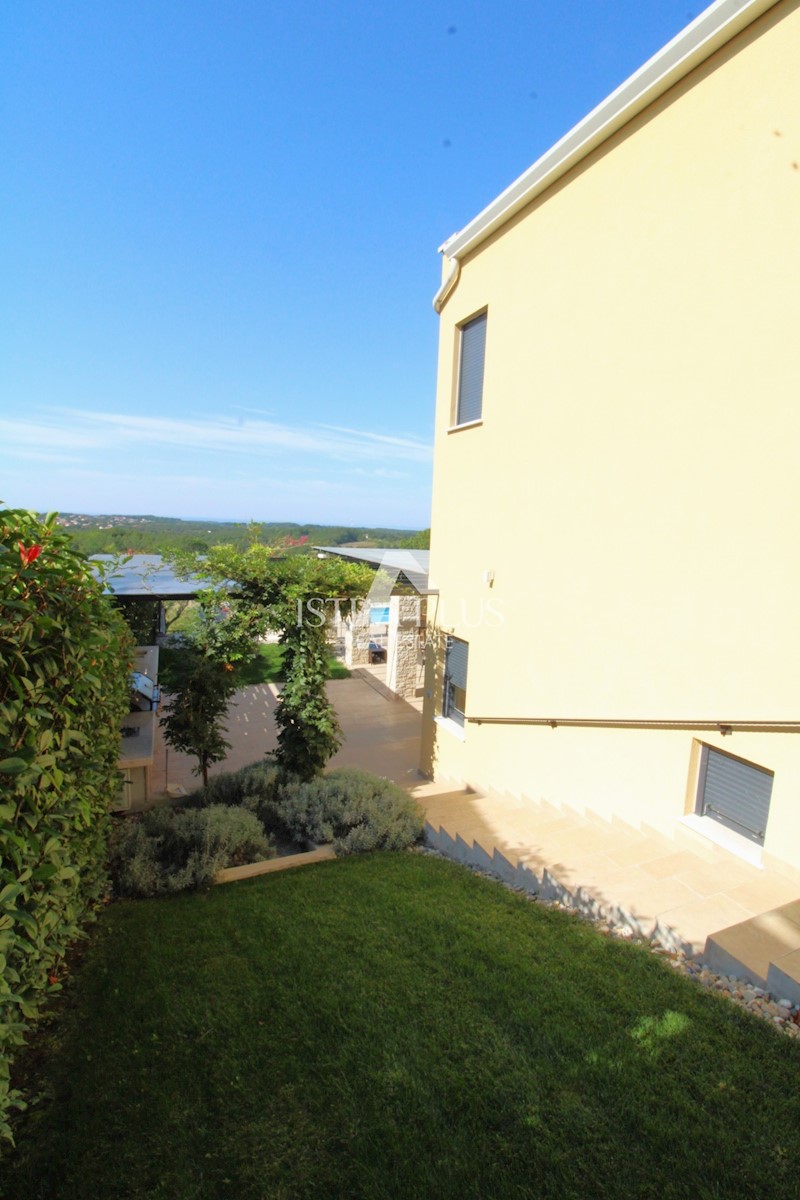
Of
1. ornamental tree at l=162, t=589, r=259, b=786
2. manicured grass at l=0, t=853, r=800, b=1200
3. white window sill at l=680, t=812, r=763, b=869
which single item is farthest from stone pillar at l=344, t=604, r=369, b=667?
manicured grass at l=0, t=853, r=800, b=1200

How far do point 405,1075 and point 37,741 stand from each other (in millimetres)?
2783

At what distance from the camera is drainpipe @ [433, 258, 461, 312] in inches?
391

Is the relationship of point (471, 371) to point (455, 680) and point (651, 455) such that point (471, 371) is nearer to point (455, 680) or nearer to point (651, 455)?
point (651, 455)

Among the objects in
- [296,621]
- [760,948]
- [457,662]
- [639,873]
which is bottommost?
[639,873]

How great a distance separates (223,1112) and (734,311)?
7.78 m

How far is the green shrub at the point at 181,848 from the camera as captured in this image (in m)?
5.96

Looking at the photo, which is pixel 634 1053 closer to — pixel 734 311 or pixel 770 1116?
pixel 770 1116

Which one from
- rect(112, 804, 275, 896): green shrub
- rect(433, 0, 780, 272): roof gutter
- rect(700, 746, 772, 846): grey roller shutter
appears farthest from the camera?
rect(112, 804, 275, 896): green shrub

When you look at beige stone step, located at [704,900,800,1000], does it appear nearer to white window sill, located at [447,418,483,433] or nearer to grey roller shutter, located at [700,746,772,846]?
grey roller shutter, located at [700,746,772,846]

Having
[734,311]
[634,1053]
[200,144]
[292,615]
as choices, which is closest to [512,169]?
[734,311]

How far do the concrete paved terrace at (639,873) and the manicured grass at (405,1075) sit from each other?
2.04 ft

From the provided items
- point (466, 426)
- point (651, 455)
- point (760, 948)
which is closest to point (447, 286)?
point (466, 426)

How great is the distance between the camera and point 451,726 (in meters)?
10.9

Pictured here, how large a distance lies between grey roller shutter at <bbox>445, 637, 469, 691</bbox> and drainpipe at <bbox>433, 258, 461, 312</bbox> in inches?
262
